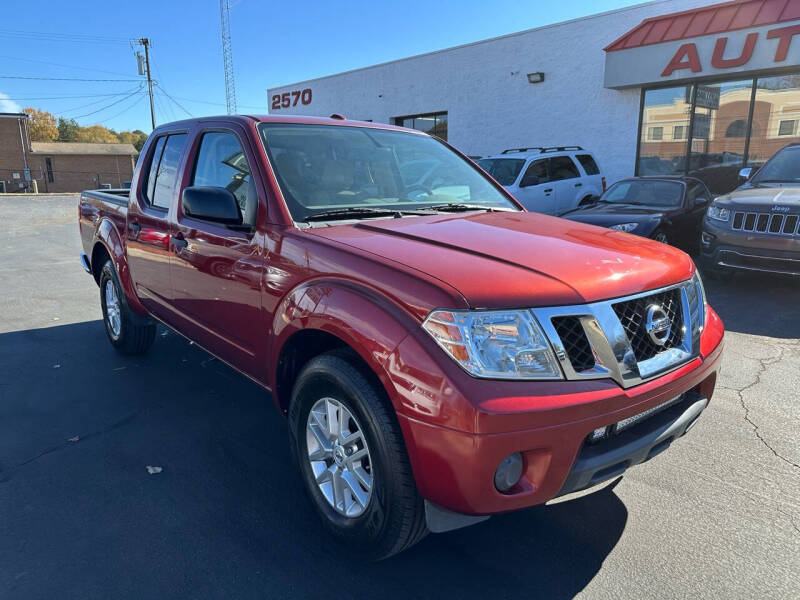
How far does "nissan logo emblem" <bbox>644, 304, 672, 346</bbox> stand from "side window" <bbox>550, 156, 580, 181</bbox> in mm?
10193

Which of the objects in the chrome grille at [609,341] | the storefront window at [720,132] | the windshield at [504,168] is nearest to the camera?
the chrome grille at [609,341]

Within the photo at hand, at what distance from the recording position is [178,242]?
3.58 meters

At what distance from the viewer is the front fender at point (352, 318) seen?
6.82 feet

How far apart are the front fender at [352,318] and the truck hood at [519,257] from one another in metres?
0.20

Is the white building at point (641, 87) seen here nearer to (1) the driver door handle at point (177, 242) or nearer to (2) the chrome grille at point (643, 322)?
(2) the chrome grille at point (643, 322)

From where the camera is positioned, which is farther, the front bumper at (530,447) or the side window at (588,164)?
the side window at (588,164)

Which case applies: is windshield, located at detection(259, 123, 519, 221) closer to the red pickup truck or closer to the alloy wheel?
the red pickup truck

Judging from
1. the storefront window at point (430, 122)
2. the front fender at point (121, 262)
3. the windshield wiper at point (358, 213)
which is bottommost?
the front fender at point (121, 262)

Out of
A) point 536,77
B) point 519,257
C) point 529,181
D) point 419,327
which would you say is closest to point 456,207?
point 519,257

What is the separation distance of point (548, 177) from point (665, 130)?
4099 millimetres

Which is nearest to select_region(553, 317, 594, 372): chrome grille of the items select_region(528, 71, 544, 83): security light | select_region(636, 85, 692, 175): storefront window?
select_region(636, 85, 692, 175): storefront window

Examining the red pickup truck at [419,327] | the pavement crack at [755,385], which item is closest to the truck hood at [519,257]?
the red pickup truck at [419,327]

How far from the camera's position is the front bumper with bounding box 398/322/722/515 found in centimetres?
188

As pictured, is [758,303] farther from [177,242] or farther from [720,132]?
[720,132]
